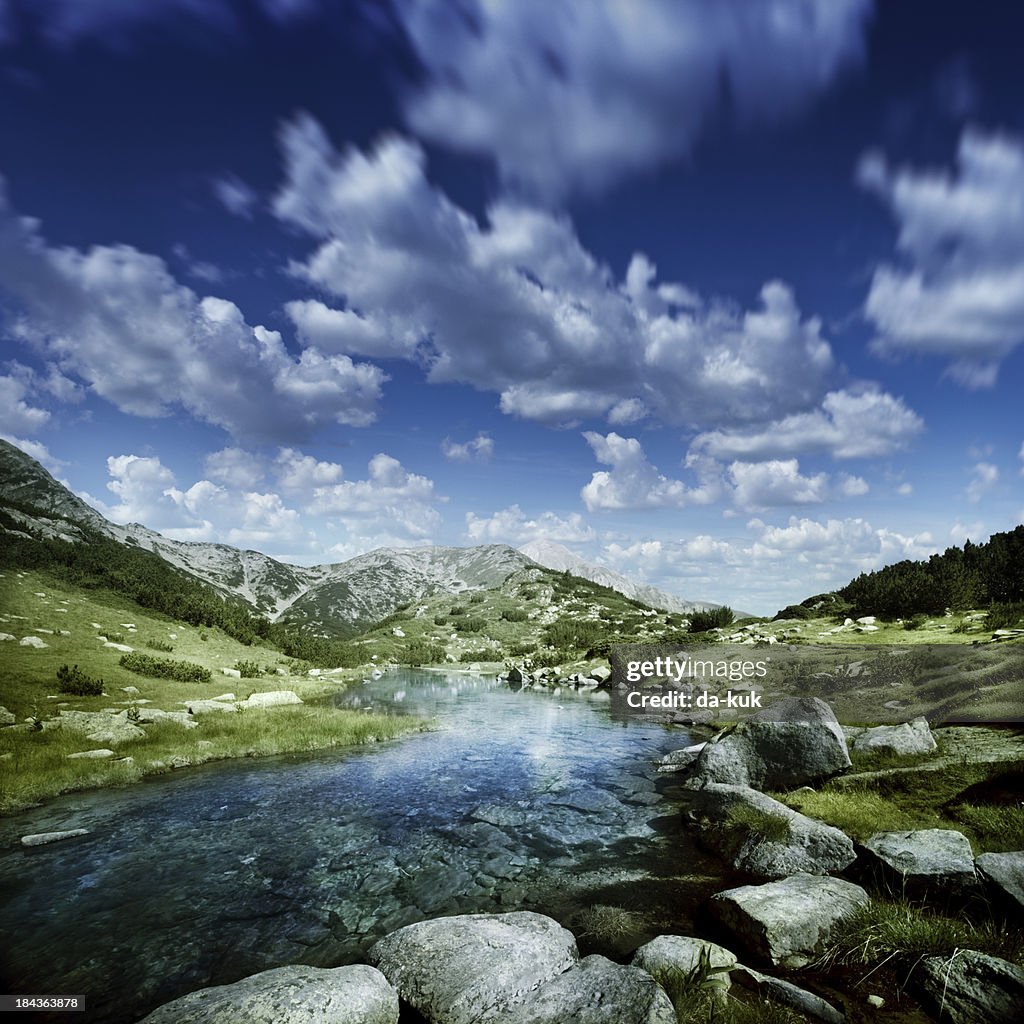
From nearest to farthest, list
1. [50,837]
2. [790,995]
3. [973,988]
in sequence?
1. [973,988]
2. [790,995]
3. [50,837]

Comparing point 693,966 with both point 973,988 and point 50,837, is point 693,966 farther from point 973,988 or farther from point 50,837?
point 50,837

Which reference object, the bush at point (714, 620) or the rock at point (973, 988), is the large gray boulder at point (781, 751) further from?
the bush at point (714, 620)

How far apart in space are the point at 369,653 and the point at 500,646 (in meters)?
32.3

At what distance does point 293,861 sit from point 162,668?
31.9m

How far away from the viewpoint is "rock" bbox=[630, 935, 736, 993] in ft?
24.3

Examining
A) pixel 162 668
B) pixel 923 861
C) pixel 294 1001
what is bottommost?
pixel 294 1001

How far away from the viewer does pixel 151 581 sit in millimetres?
66500

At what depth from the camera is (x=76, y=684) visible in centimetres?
2872

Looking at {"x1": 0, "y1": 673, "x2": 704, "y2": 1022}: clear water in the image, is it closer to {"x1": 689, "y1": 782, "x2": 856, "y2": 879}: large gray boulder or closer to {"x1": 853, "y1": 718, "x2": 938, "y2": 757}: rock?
{"x1": 689, "y1": 782, "x2": 856, "y2": 879}: large gray boulder

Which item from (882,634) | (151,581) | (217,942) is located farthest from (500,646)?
(217,942)

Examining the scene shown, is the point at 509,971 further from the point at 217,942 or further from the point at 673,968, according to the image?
the point at 217,942

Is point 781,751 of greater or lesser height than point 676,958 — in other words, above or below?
above

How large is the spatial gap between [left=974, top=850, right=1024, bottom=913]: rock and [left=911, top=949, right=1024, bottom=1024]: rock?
67.8 inches

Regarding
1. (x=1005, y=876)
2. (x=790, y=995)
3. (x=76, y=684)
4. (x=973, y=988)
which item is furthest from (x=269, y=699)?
(x=1005, y=876)
